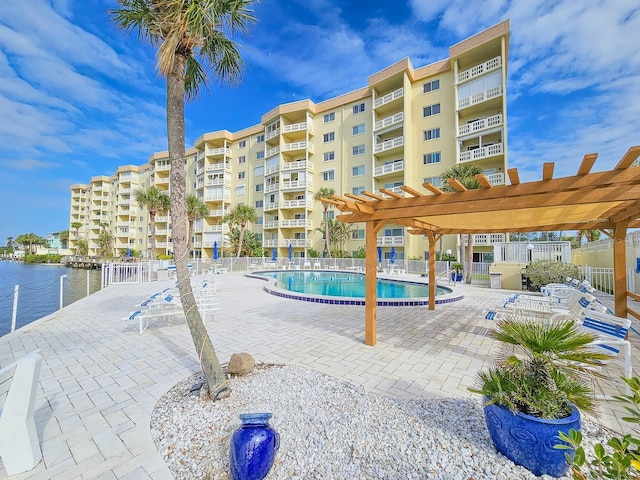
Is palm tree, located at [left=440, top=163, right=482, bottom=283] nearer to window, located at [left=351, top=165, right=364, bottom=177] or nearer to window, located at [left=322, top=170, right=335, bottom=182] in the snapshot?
window, located at [left=351, top=165, right=364, bottom=177]

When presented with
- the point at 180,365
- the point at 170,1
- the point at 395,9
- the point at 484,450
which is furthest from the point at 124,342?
the point at 395,9

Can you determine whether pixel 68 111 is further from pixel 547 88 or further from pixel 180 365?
pixel 547 88

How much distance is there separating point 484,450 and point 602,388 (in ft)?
8.53

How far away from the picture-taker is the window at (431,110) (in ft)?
75.2

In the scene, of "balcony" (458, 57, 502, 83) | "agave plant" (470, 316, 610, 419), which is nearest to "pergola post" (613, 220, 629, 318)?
"agave plant" (470, 316, 610, 419)

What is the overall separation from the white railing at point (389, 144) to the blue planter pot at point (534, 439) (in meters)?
24.2

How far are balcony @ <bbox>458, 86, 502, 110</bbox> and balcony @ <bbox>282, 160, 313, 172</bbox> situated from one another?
1499 centimetres

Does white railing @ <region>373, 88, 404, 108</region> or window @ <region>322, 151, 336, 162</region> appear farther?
window @ <region>322, 151, 336, 162</region>

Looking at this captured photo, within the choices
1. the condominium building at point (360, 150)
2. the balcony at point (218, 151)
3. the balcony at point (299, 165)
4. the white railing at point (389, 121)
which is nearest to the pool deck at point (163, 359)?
the condominium building at point (360, 150)

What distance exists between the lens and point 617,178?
2.89 meters

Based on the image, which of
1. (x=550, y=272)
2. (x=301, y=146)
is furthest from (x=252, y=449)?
(x=301, y=146)

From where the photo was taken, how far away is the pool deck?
8.04ft

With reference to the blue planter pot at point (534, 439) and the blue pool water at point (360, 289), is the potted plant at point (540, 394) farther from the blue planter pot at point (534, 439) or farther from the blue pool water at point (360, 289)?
the blue pool water at point (360, 289)

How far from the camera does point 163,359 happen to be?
4.41 m
